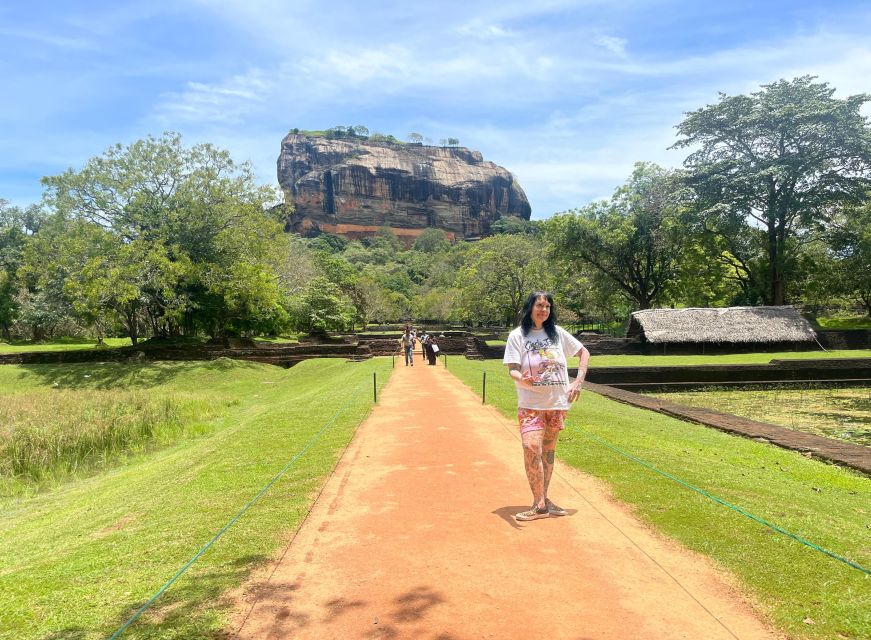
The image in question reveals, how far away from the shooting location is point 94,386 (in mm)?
24172

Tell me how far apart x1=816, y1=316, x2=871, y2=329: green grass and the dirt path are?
134 feet

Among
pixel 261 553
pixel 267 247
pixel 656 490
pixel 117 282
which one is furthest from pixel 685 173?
pixel 261 553

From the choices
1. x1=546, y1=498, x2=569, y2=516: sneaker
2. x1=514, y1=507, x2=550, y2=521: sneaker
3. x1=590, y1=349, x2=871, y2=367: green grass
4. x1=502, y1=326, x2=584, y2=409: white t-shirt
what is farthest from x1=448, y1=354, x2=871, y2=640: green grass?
x1=590, y1=349, x2=871, y2=367: green grass

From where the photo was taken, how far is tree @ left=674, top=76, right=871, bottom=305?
108ft

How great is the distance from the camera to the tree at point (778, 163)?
3294 centimetres

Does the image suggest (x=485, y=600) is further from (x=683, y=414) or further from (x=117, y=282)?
(x=117, y=282)

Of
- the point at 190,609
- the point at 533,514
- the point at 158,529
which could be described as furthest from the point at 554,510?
the point at 158,529

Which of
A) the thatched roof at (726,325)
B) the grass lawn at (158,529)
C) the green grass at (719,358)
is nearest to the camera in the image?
the grass lawn at (158,529)

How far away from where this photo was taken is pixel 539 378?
16.0 feet

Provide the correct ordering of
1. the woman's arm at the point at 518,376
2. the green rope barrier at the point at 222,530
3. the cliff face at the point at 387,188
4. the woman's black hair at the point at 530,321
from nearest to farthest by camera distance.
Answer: the green rope barrier at the point at 222,530 → the woman's arm at the point at 518,376 → the woman's black hair at the point at 530,321 → the cliff face at the point at 387,188

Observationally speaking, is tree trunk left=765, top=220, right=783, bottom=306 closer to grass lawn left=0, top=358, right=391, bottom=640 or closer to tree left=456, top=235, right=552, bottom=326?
tree left=456, top=235, right=552, bottom=326

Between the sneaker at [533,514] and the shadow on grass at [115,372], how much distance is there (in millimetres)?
22458

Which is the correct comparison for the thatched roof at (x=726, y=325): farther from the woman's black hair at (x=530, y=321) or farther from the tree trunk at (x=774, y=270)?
the woman's black hair at (x=530, y=321)

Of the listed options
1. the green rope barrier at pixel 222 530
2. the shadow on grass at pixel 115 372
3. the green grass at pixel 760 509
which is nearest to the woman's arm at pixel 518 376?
the green grass at pixel 760 509
